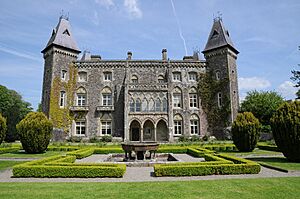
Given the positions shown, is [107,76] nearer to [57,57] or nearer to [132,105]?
[132,105]

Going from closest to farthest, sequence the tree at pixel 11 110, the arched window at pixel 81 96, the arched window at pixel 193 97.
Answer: the arched window at pixel 81 96
the arched window at pixel 193 97
the tree at pixel 11 110

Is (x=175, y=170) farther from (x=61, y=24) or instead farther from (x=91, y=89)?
(x=61, y=24)

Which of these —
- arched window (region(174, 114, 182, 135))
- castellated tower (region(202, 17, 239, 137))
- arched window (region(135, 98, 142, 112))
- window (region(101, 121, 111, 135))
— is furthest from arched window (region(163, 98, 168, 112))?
window (region(101, 121, 111, 135))

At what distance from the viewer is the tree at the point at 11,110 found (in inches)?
1684

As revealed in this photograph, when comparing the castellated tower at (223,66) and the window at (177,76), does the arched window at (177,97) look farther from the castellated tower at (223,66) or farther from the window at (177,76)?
the castellated tower at (223,66)

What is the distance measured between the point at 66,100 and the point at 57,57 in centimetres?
648

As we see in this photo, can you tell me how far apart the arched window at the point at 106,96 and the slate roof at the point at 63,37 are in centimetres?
760

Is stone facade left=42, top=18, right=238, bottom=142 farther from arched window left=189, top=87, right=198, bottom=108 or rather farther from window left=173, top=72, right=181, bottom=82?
window left=173, top=72, right=181, bottom=82

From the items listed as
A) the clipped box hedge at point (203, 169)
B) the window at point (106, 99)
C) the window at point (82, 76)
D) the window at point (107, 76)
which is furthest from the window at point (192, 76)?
the clipped box hedge at point (203, 169)

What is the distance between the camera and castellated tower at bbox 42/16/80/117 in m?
33.2

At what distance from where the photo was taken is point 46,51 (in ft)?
115

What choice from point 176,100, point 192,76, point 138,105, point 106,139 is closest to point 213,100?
point 192,76

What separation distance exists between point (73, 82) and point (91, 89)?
9.66 ft

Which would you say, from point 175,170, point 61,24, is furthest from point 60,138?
point 175,170
